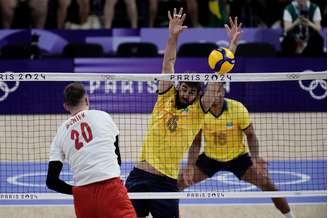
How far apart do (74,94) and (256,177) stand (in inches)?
145

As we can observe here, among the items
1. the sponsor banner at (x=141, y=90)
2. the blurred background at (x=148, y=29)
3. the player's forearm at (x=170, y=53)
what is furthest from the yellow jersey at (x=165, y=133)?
the blurred background at (x=148, y=29)

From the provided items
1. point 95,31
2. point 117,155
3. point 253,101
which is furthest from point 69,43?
point 117,155

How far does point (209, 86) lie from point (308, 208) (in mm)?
2628

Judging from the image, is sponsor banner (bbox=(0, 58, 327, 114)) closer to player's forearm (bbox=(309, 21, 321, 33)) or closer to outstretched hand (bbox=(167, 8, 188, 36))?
player's forearm (bbox=(309, 21, 321, 33))

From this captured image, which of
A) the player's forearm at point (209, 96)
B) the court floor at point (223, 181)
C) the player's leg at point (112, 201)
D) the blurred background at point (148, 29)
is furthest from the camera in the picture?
the blurred background at point (148, 29)

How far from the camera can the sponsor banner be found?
15.3m

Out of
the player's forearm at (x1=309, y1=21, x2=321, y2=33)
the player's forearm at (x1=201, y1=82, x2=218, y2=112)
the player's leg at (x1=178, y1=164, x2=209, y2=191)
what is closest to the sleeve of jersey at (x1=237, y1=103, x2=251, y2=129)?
the player's forearm at (x1=201, y1=82, x2=218, y2=112)

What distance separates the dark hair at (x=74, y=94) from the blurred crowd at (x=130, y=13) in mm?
10571

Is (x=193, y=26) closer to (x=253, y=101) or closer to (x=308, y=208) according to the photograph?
(x=253, y=101)

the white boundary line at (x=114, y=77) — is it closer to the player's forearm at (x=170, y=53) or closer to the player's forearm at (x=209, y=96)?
the player's forearm at (x=170, y=53)

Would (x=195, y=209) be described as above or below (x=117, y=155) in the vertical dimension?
below

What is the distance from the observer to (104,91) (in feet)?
51.2

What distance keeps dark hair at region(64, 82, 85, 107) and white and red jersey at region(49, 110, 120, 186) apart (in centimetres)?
12

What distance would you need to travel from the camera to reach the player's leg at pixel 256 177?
9.82 metres
